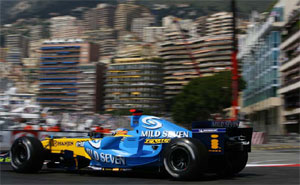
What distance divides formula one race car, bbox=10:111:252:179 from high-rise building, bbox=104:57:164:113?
13218cm

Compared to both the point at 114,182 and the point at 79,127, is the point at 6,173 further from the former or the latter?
A: the point at 79,127

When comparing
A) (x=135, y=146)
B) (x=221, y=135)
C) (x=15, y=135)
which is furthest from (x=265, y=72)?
(x=221, y=135)

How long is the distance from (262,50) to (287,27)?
36.4ft

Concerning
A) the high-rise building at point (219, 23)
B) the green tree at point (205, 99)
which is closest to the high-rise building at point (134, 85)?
the high-rise building at point (219, 23)

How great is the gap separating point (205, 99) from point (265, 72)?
11.1 meters

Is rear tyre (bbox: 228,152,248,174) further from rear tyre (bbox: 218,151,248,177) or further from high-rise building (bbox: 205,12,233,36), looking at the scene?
high-rise building (bbox: 205,12,233,36)

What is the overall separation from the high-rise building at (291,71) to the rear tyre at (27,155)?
46900 mm

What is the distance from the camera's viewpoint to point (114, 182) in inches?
315

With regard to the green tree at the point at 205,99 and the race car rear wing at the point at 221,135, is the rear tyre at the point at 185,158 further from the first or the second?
the green tree at the point at 205,99

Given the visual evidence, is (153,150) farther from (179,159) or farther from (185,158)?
(185,158)

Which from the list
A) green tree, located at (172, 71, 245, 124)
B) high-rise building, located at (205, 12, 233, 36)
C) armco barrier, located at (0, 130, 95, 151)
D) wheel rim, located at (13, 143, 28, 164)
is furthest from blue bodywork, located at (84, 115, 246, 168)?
high-rise building, located at (205, 12, 233, 36)

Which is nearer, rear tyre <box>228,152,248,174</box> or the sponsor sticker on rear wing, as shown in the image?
the sponsor sticker on rear wing

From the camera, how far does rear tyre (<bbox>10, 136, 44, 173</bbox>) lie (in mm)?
9516

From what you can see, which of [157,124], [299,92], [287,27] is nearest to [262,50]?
[287,27]
